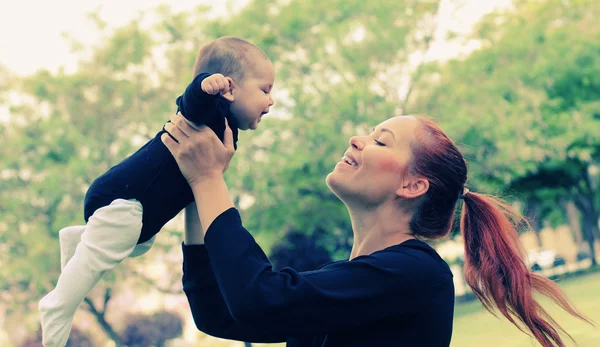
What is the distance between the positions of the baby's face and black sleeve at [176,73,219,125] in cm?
51

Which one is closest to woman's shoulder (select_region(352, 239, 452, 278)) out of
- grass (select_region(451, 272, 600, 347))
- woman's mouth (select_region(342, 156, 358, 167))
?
woman's mouth (select_region(342, 156, 358, 167))

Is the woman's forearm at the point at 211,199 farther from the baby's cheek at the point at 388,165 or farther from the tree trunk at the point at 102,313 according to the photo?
the tree trunk at the point at 102,313

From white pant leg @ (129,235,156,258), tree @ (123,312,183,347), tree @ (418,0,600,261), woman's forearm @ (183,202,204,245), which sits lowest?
tree @ (123,312,183,347)

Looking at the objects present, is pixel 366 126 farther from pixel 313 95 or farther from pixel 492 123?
pixel 492 123

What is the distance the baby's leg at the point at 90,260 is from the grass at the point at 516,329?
848cm

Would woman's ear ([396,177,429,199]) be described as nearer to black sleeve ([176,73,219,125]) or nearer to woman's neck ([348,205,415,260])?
woman's neck ([348,205,415,260])

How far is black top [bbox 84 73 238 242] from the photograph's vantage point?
2.33m

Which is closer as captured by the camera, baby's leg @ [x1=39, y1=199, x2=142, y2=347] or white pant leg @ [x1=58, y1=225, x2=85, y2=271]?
baby's leg @ [x1=39, y1=199, x2=142, y2=347]

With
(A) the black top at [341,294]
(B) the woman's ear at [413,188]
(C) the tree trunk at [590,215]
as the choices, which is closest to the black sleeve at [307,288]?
(A) the black top at [341,294]

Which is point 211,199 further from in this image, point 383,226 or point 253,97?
point 253,97

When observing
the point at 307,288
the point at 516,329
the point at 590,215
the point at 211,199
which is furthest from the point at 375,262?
the point at 590,215

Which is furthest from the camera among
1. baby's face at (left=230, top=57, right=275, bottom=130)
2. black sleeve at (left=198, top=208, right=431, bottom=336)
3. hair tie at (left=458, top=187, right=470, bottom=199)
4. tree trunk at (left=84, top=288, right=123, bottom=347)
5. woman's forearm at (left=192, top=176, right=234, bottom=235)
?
tree trunk at (left=84, top=288, right=123, bottom=347)

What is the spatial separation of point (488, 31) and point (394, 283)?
797 inches

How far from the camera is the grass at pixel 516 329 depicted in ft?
40.5
